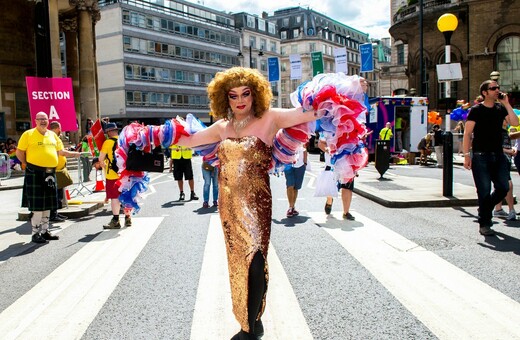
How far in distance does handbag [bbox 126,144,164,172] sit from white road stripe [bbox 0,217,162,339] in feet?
4.28

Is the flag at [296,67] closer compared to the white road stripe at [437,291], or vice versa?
the white road stripe at [437,291]

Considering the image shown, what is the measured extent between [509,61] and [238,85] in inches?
1429

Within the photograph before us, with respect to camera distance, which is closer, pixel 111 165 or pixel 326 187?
pixel 326 187

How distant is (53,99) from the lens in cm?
1095

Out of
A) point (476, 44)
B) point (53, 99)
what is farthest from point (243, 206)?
point (476, 44)

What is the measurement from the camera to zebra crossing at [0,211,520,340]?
385 cm

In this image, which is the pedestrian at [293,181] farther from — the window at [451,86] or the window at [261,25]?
the window at [261,25]

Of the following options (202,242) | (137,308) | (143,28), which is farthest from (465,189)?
(143,28)

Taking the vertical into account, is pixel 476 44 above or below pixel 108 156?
above

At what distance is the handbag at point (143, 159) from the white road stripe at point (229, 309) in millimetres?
1326

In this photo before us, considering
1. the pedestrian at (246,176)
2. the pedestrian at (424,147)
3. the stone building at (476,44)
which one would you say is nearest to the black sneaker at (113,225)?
the pedestrian at (246,176)

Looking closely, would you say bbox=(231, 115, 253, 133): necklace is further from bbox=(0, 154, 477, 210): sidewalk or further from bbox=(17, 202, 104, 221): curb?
bbox=(17, 202, 104, 221): curb

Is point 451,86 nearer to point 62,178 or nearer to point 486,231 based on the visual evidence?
point 486,231

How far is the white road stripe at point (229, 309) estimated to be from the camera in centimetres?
379
